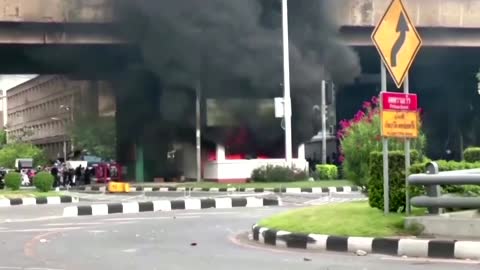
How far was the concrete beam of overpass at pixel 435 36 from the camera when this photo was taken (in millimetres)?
37531

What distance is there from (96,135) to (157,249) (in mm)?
46454

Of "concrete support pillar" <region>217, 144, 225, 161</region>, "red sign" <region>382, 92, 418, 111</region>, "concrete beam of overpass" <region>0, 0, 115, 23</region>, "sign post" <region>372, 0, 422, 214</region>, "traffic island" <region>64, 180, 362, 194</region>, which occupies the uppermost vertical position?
"concrete beam of overpass" <region>0, 0, 115, 23</region>

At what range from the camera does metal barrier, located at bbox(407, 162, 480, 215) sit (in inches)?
383

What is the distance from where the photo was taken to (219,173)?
36.7m

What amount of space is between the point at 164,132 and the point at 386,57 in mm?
26001

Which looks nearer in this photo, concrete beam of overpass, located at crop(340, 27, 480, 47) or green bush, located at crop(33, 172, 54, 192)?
green bush, located at crop(33, 172, 54, 192)

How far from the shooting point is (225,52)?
33875mm

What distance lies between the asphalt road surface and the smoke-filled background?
16.8 meters

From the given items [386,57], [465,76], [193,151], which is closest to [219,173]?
[193,151]

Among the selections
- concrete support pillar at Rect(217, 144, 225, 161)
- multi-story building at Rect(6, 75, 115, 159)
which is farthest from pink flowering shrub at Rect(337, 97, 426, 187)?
multi-story building at Rect(6, 75, 115, 159)

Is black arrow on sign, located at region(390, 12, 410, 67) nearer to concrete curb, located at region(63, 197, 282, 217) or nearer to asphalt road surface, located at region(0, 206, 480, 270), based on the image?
asphalt road surface, located at region(0, 206, 480, 270)

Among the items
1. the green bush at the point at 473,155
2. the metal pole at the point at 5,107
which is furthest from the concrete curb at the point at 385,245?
the metal pole at the point at 5,107

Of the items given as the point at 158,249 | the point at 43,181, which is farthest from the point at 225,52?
the point at 158,249

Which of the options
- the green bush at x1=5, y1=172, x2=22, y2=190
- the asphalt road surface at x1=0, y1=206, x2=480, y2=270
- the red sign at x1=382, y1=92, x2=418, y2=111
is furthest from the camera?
the green bush at x1=5, y1=172, x2=22, y2=190
